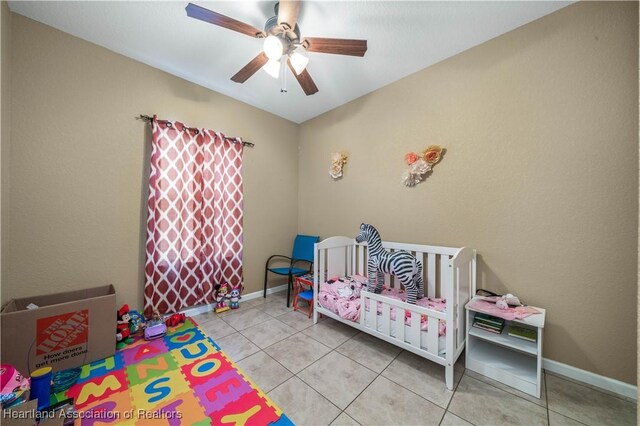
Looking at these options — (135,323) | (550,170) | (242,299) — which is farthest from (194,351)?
(550,170)

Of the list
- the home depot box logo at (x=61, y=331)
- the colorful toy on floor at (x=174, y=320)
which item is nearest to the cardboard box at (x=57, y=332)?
the home depot box logo at (x=61, y=331)

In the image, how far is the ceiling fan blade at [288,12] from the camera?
138 cm

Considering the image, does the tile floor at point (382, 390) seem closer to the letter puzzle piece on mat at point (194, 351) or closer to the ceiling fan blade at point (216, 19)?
the letter puzzle piece on mat at point (194, 351)

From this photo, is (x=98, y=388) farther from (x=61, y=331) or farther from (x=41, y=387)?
(x=61, y=331)

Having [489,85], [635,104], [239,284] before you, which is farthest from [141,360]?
Result: [635,104]

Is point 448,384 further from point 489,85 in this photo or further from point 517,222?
point 489,85

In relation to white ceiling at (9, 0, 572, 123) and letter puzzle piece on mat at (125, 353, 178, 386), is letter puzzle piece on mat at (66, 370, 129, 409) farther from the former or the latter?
white ceiling at (9, 0, 572, 123)

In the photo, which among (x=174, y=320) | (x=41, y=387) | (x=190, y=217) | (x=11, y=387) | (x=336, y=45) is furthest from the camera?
(x=190, y=217)

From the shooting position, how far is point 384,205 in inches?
101

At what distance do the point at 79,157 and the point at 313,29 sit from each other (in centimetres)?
223

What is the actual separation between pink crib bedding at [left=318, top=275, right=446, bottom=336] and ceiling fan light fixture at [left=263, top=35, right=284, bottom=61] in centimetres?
199

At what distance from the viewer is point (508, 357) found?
1.67 metres

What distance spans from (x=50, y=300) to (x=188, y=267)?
0.97 meters

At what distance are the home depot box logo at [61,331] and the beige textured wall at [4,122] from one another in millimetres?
377
